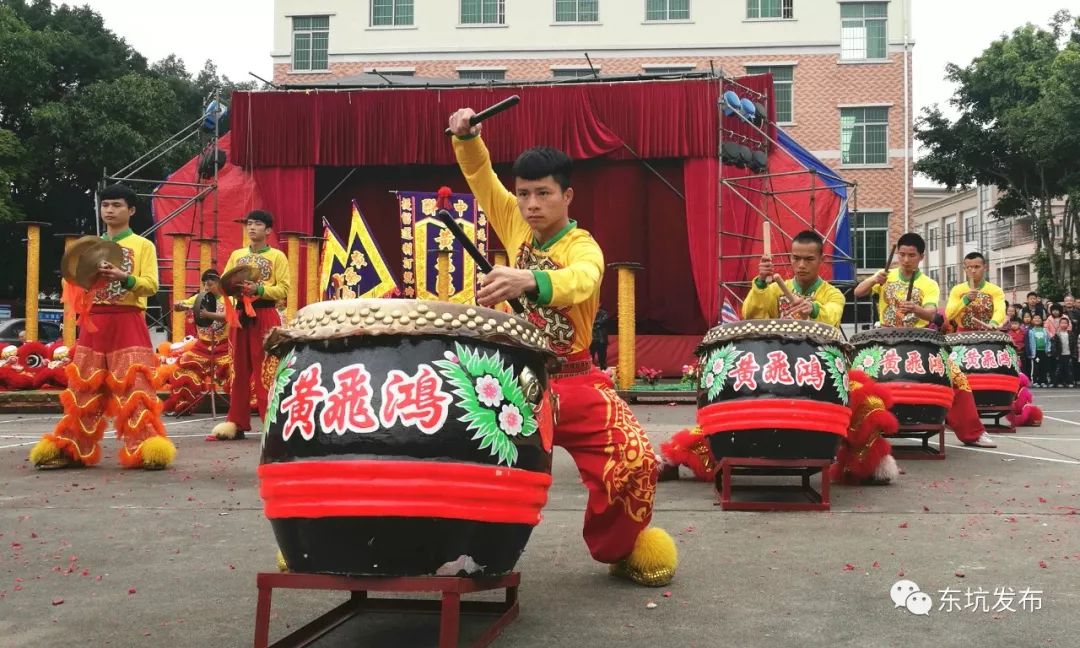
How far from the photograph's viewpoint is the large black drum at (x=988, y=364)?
30.2ft

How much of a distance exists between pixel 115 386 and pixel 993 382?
718 cm

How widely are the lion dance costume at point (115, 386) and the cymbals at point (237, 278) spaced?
1092 mm

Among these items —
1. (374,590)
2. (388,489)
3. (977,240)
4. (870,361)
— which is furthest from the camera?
(977,240)

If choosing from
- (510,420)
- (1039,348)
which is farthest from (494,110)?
(1039,348)

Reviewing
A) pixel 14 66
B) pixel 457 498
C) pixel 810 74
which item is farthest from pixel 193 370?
pixel 810 74

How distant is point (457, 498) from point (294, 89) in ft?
58.3

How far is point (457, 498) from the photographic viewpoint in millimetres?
2566

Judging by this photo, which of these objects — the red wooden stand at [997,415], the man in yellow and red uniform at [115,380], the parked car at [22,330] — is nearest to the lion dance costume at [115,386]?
the man in yellow and red uniform at [115,380]

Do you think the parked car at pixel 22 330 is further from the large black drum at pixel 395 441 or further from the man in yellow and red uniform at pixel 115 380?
the large black drum at pixel 395 441

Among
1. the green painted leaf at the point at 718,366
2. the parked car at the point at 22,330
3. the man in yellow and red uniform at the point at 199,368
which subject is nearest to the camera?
the green painted leaf at the point at 718,366

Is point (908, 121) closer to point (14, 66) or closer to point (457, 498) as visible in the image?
point (14, 66)

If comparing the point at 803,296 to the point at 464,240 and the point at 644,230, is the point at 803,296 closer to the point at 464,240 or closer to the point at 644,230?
the point at 464,240

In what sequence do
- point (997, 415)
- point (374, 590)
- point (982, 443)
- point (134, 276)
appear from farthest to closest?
point (997, 415) < point (982, 443) < point (134, 276) < point (374, 590)

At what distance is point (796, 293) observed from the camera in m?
5.96
